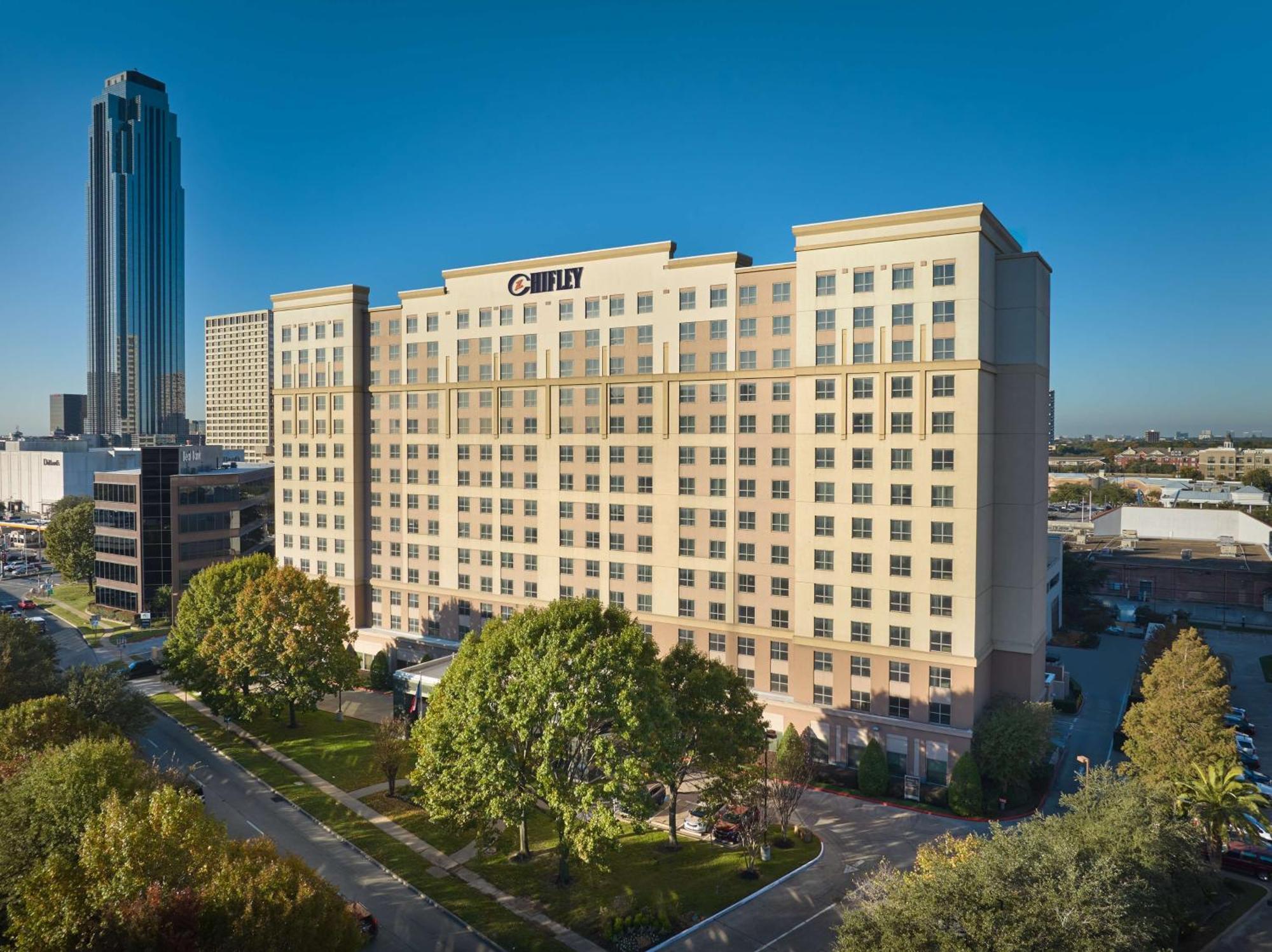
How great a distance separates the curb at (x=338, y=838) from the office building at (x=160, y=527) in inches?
1494

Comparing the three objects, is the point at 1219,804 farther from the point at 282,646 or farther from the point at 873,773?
the point at 282,646

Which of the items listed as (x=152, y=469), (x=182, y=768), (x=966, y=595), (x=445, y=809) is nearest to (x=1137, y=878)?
(x=966, y=595)

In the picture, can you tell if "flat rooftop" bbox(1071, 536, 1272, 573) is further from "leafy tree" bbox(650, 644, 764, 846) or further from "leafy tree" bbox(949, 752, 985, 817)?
"leafy tree" bbox(650, 644, 764, 846)

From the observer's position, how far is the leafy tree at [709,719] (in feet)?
142

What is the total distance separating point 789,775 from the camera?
154 ft

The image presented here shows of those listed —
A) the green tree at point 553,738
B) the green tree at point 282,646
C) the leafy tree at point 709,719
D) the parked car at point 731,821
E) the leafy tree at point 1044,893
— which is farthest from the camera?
the green tree at point 282,646

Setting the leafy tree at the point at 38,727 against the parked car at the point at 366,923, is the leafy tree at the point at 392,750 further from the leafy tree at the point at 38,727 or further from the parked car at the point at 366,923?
the leafy tree at the point at 38,727

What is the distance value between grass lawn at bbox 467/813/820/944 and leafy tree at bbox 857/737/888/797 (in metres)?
8.13

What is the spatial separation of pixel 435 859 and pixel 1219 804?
1554 inches

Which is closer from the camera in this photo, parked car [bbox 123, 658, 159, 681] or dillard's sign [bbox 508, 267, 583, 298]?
dillard's sign [bbox 508, 267, 583, 298]

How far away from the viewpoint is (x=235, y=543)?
351 ft

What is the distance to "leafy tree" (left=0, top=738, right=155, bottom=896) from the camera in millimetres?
30984

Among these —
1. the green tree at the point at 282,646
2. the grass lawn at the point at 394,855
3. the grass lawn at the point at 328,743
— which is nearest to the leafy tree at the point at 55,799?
the grass lawn at the point at 394,855

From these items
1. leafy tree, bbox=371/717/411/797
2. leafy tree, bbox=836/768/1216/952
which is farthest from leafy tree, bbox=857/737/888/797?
leafy tree, bbox=371/717/411/797
